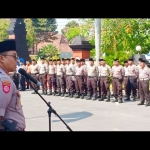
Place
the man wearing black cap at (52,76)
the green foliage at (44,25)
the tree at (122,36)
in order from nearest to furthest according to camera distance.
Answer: the man wearing black cap at (52,76) < the tree at (122,36) < the green foliage at (44,25)

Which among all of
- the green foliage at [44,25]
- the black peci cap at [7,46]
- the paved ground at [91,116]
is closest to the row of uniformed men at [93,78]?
the paved ground at [91,116]

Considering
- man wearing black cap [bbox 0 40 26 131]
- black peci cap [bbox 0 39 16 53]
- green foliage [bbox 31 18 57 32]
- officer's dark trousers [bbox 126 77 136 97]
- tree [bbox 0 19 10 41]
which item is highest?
green foliage [bbox 31 18 57 32]

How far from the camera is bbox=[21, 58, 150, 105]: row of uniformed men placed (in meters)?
11.4

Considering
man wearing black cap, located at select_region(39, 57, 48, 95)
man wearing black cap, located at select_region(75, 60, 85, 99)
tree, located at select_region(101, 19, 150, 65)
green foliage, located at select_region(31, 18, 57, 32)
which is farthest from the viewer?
green foliage, located at select_region(31, 18, 57, 32)

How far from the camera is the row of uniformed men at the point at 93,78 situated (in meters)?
11.4

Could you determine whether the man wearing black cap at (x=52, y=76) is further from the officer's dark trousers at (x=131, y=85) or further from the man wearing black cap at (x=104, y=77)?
the officer's dark trousers at (x=131, y=85)

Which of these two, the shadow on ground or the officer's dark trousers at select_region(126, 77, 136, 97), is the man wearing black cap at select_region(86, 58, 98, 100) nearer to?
the officer's dark trousers at select_region(126, 77, 136, 97)

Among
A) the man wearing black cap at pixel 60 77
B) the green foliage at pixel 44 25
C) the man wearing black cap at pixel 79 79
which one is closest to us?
the man wearing black cap at pixel 79 79

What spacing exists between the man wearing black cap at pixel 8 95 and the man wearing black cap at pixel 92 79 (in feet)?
29.8

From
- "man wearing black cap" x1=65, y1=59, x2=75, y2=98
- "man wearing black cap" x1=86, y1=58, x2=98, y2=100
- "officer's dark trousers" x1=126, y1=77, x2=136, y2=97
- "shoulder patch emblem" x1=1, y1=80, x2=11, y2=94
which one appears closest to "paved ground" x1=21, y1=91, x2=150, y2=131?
"man wearing black cap" x1=86, y1=58, x2=98, y2=100
